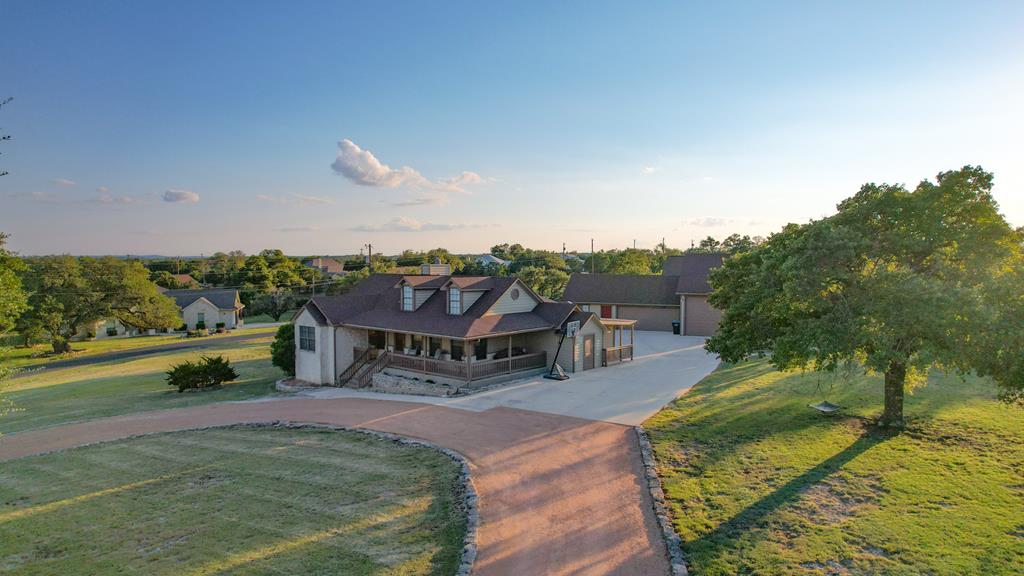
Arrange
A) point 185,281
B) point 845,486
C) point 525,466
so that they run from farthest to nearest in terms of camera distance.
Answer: point 185,281
point 525,466
point 845,486

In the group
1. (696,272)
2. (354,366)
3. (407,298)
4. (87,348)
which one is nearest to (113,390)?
(354,366)

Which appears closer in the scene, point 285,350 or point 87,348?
point 285,350

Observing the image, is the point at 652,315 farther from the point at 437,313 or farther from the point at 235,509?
the point at 235,509

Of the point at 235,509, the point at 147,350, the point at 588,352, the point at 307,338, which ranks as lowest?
the point at 147,350

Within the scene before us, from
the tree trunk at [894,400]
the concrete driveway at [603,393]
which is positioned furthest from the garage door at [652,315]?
the tree trunk at [894,400]

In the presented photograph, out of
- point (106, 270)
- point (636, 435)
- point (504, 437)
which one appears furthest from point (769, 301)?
point (106, 270)

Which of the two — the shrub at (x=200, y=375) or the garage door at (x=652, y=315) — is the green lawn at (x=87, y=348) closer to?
the shrub at (x=200, y=375)

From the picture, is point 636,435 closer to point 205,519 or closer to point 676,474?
A: point 676,474
